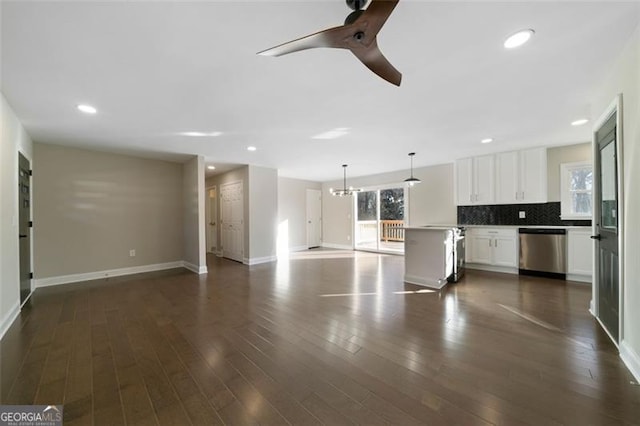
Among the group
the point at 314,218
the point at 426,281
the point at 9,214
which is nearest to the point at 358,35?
the point at 426,281

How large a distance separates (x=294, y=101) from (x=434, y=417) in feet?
9.47

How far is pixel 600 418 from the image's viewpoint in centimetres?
146

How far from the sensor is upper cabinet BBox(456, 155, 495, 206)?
17.3 ft

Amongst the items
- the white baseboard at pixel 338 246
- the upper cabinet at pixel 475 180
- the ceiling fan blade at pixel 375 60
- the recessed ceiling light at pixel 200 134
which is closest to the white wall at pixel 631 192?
the ceiling fan blade at pixel 375 60

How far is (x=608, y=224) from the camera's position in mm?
2467

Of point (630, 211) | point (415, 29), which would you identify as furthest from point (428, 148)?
point (415, 29)

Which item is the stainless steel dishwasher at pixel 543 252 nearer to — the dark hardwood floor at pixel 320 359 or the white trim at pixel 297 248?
the dark hardwood floor at pixel 320 359

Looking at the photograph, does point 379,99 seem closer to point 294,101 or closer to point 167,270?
point 294,101

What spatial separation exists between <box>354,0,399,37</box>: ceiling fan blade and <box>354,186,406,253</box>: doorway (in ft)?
19.6

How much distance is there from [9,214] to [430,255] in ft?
18.1

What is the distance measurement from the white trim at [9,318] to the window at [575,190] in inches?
319

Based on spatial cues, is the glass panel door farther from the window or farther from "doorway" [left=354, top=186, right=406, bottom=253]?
the window

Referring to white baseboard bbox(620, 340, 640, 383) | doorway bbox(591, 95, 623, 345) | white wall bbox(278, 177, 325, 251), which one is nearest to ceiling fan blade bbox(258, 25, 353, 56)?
doorway bbox(591, 95, 623, 345)

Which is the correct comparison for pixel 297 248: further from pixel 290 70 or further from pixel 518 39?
pixel 518 39
